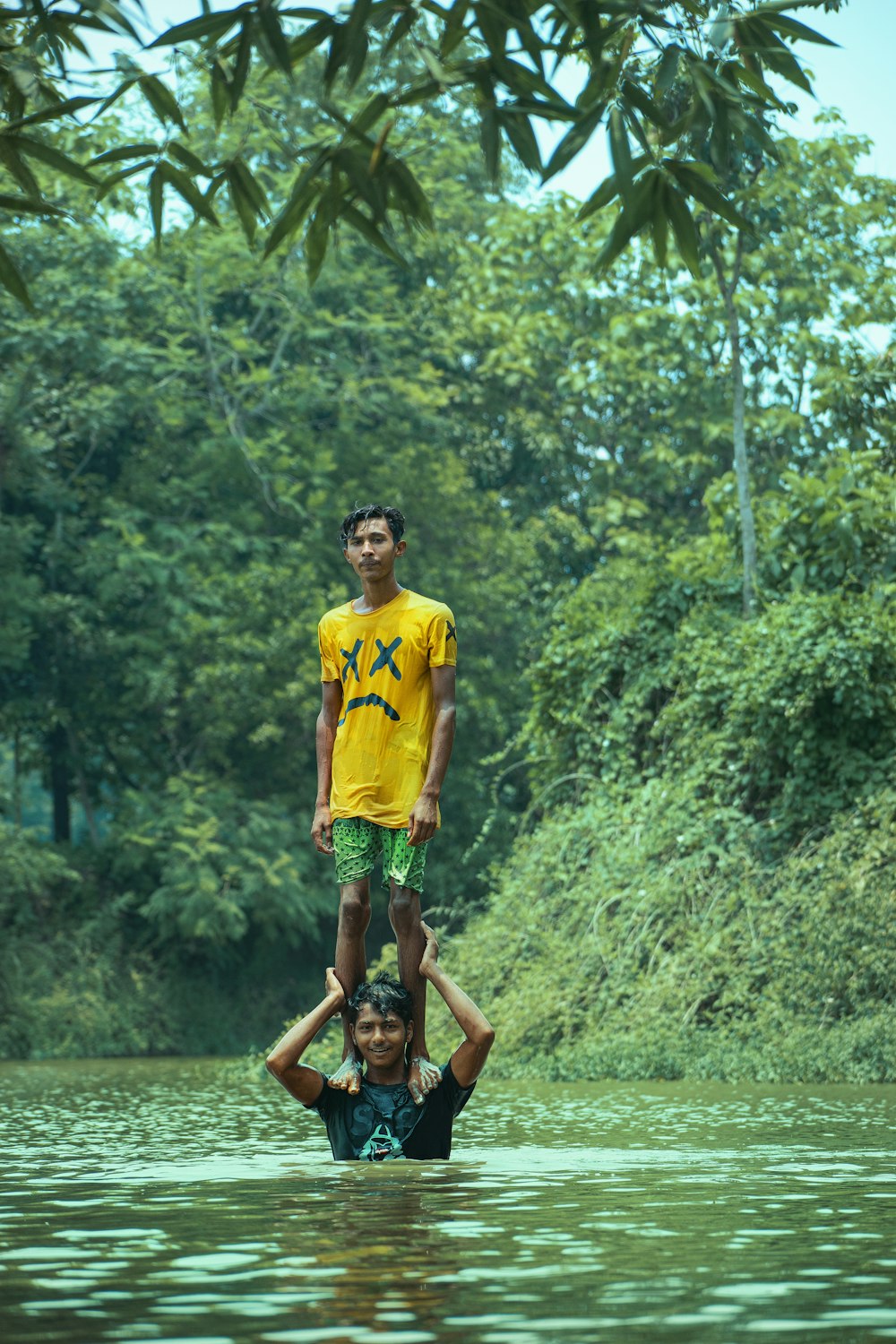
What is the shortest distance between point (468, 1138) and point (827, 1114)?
7.41ft

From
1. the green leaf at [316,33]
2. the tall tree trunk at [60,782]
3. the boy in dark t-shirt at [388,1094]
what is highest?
the tall tree trunk at [60,782]

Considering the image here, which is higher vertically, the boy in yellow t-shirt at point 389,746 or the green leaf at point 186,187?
the green leaf at point 186,187

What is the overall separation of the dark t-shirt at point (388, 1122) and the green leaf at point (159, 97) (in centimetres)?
371

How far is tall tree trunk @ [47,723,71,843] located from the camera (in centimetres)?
2981

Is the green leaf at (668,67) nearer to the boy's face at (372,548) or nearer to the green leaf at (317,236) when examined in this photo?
Result: the green leaf at (317,236)

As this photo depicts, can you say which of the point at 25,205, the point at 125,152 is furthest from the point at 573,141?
the point at 25,205

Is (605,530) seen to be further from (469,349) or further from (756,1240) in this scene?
(756,1240)

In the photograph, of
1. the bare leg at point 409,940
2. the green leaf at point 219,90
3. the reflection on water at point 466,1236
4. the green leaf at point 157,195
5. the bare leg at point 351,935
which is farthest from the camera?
the bare leg at point 351,935

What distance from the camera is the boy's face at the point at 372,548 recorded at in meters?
7.89

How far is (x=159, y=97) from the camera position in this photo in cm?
487

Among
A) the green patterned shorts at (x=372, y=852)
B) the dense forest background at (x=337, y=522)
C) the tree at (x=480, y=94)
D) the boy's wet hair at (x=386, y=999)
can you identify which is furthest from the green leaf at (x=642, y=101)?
the dense forest background at (x=337, y=522)

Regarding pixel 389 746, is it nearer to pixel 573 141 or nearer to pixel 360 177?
pixel 360 177

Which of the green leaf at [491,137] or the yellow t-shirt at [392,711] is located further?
the yellow t-shirt at [392,711]

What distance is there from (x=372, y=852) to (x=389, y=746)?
0.47 meters
